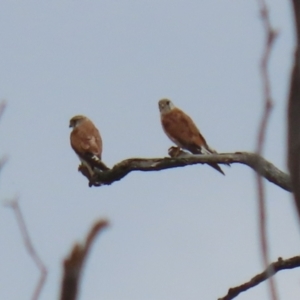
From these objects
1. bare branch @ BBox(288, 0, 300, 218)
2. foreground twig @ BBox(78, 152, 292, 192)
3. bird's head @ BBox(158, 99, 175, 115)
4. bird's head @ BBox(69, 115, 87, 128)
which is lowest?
bare branch @ BBox(288, 0, 300, 218)

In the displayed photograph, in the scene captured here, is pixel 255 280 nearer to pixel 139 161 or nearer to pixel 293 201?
pixel 293 201

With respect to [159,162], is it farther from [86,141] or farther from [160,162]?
[86,141]

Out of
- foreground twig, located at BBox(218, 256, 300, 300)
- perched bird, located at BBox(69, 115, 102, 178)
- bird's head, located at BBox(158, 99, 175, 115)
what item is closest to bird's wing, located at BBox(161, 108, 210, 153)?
bird's head, located at BBox(158, 99, 175, 115)

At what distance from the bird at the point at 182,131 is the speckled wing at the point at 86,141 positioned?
0.81 metres

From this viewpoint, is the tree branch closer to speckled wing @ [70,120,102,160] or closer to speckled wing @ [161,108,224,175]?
speckled wing @ [161,108,224,175]

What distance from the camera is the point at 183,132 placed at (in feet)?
24.6

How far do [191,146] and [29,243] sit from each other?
603 cm

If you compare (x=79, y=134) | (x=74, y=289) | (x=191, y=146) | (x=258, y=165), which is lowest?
(x=74, y=289)

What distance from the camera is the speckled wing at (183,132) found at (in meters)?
7.09

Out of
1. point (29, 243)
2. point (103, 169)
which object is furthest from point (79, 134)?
point (29, 243)

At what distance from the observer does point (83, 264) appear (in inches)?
28.0

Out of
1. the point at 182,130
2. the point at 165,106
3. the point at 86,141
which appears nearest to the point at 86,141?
the point at 86,141

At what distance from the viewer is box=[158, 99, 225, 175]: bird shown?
23.2ft

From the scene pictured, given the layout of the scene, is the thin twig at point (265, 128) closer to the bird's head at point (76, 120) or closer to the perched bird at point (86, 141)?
the perched bird at point (86, 141)
